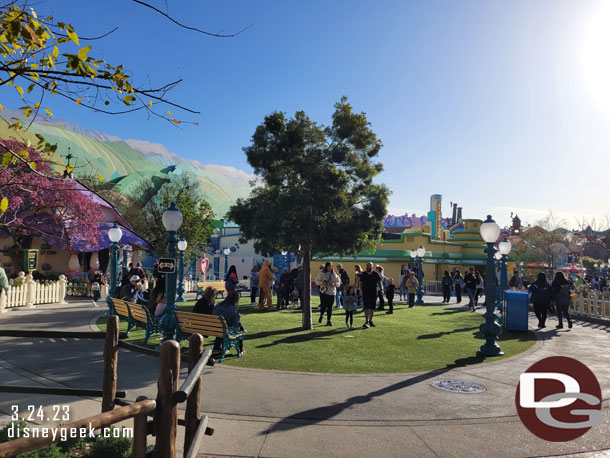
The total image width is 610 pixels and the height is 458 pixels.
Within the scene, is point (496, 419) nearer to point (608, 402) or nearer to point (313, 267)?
point (608, 402)

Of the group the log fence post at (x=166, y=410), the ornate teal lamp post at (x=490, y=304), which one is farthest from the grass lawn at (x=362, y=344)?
the log fence post at (x=166, y=410)

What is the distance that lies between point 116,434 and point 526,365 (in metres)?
7.48

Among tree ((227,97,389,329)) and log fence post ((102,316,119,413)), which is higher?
tree ((227,97,389,329))

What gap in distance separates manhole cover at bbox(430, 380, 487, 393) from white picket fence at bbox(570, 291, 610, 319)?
41.8ft

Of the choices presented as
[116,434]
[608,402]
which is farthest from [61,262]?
[608,402]

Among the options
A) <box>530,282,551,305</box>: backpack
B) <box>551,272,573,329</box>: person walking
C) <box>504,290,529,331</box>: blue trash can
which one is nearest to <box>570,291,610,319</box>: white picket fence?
<box>551,272,573,329</box>: person walking

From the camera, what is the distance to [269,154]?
1260 centimetres

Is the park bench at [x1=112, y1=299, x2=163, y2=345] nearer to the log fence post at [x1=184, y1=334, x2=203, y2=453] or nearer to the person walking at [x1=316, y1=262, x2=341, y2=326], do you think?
the person walking at [x1=316, y1=262, x2=341, y2=326]

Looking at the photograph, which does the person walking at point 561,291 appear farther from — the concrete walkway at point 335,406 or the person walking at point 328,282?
the person walking at point 328,282

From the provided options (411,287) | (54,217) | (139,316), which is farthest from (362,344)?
(54,217)

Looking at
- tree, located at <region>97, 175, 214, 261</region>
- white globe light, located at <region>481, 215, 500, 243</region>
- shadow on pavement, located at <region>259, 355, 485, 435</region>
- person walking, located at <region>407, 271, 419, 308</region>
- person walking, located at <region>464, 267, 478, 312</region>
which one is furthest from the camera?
tree, located at <region>97, 175, 214, 261</region>

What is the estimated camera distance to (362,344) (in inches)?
402

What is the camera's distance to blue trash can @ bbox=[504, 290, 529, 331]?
12984mm

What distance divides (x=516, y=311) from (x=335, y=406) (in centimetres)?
956
